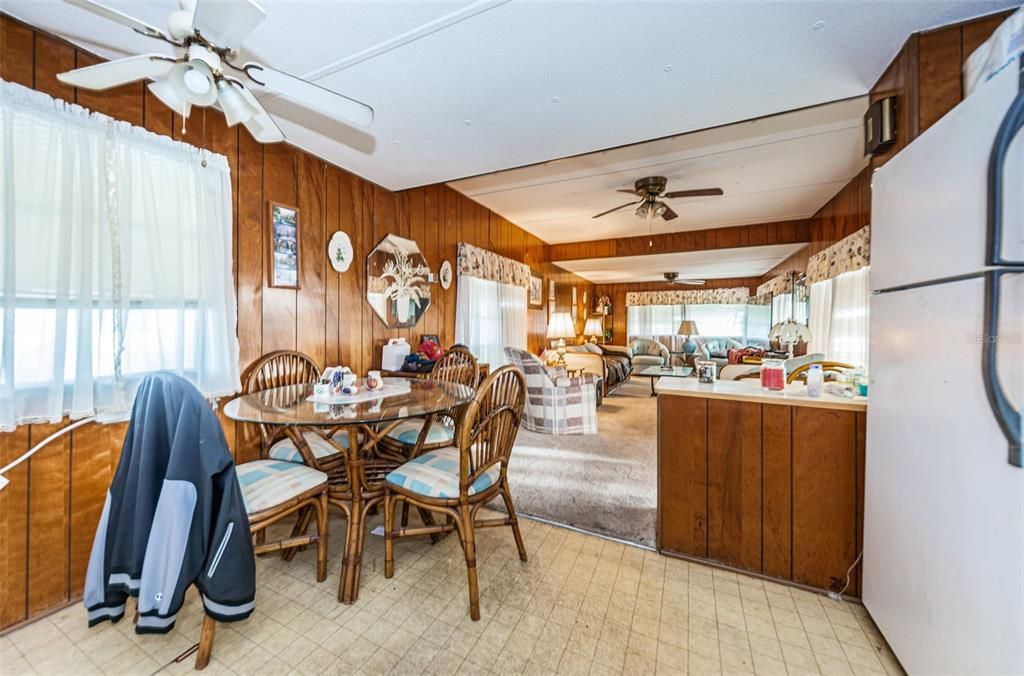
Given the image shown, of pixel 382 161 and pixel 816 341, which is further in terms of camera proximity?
pixel 816 341

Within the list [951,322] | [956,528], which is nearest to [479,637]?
[956,528]

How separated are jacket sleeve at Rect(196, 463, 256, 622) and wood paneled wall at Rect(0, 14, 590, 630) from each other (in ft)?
3.14

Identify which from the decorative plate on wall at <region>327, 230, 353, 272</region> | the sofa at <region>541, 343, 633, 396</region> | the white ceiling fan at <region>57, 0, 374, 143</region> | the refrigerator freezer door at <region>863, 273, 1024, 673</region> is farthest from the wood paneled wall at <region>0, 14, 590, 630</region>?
the refrigerator freezer door at <region>863, 273, 1024, 673</region>

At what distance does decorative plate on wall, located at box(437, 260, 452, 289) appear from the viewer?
12.6 feet

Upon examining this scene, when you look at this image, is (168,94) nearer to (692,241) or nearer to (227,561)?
(227,561)

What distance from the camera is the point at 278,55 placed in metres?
1.57

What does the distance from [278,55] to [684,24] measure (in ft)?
5.26

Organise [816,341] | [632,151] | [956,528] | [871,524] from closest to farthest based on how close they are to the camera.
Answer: [956,528] < [871,524] < [632,151] < [816,341]

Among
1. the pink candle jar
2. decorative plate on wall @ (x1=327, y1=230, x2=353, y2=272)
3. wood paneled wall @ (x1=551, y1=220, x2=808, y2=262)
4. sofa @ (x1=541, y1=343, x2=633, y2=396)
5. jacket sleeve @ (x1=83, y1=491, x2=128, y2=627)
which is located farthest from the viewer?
sofa @ (x1=541, y1=343, x2=633, y2=396)

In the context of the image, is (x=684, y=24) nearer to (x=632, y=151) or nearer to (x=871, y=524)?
(x=632, y=151)

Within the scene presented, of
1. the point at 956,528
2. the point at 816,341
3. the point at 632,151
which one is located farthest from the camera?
the point at 816,341

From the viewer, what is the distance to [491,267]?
4516mm

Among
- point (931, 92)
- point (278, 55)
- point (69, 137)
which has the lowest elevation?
point (69, 137)

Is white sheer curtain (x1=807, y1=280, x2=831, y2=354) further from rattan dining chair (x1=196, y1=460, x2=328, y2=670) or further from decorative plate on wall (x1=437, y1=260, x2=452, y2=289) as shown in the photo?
rattan dining chair (x1=196, y1=460, x2=328, y2=670)
